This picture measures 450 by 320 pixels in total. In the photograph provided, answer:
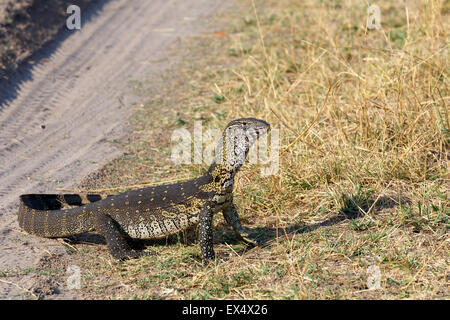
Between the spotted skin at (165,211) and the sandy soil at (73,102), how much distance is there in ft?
0.91

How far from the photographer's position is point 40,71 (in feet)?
34.7

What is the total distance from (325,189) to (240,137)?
162 cm

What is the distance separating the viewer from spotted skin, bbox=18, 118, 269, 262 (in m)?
5.54

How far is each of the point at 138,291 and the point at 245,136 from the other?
69.5 inches

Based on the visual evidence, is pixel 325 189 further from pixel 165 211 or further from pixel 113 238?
pixel 113 238

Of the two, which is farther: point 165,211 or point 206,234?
point 165,211

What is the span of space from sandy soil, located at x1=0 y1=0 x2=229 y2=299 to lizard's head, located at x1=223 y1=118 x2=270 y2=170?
2080 millimetres

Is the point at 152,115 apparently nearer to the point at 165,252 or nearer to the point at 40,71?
the point at 40,71

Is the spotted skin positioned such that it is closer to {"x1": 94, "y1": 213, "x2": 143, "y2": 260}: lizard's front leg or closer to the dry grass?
{"x1": 94, "y1": 213, "x2": 143, "y2": 260}: lizard's front leg

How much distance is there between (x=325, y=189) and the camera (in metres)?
6.56

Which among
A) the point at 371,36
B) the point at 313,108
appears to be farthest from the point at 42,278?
the point at 371,36

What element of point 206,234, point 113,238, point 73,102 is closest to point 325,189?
point 206,234

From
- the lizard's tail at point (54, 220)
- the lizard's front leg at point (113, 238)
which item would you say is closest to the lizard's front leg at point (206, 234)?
the lizard's front leg at point (113, 238)

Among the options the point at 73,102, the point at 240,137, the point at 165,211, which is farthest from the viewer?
the point at 73,102
